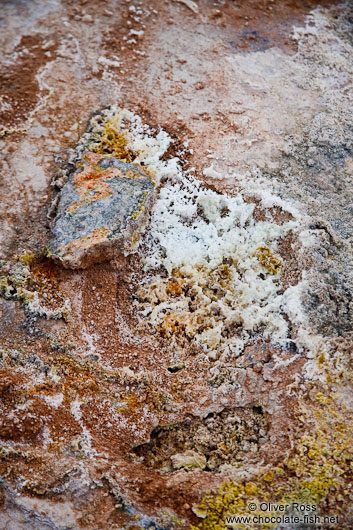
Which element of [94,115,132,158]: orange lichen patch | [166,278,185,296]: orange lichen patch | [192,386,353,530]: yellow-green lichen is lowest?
[192,386,353,530]: yellow-green lichen

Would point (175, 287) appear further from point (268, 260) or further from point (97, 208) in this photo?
point (97, 208)

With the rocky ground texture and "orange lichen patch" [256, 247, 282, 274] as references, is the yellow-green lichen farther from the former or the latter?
"orange lichen patch" [256, 247, 282, 274]

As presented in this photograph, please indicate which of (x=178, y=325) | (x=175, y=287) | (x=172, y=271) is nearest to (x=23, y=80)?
(x=172, y=271)

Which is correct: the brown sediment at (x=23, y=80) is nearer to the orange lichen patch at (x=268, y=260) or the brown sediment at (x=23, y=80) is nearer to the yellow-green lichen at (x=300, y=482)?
the orange lichen patch at (x=268, y=260)

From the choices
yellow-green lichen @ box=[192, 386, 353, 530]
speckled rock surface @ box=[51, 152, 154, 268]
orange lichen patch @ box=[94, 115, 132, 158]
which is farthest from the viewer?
orange lichen patch @ box=[94, 115, 132, 158]

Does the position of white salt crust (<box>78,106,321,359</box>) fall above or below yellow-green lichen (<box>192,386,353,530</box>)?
above

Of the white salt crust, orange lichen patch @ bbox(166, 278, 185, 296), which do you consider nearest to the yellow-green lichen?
the white salt crust

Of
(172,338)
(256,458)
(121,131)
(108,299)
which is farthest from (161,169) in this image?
(256,458)

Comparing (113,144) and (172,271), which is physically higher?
(113,144)
